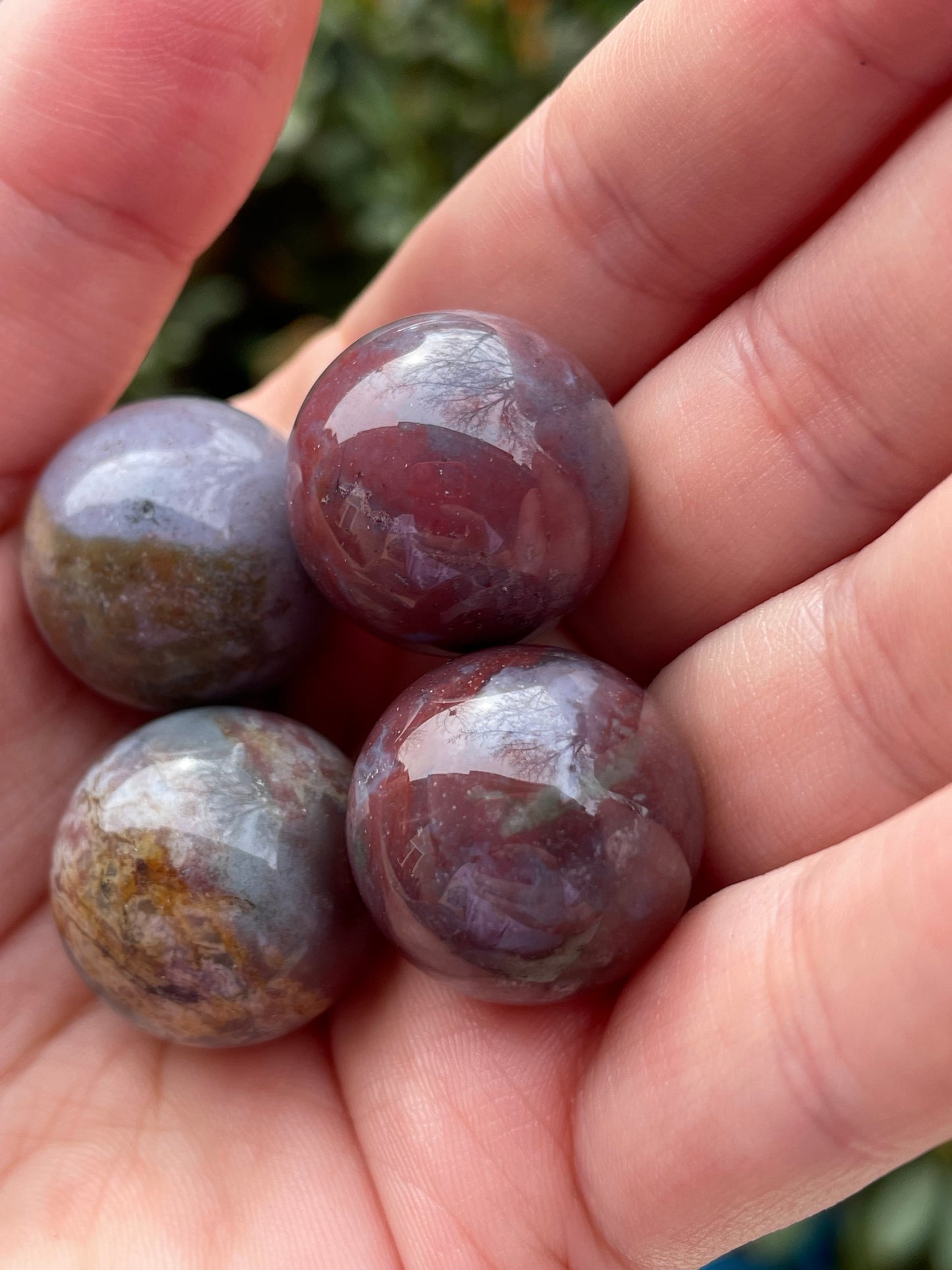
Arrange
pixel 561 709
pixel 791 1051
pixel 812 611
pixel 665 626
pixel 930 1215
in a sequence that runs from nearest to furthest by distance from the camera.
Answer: pixel 791 1051 → pixel 561 709 → pixel 812 611 → pixel 665 626 → pixel 930 1215

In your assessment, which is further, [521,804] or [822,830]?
[822,830]

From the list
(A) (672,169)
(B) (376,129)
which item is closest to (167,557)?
(A) (672,169)

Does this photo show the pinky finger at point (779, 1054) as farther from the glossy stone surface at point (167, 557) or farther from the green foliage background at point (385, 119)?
the green foliage background at point (385, 119)

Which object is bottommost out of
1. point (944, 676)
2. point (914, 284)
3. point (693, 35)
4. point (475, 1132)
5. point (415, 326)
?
point (475, 1132)

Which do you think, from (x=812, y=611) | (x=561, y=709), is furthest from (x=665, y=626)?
(x=561, y=709)

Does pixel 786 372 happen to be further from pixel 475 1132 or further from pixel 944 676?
pixel 475 1132

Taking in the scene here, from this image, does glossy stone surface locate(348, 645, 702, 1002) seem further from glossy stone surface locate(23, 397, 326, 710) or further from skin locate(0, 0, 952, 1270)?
glossy stone surface locate(23, 397, 326, 710)

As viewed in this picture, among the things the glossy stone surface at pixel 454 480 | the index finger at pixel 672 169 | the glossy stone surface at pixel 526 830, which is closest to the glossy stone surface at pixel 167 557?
the glossy stone surface at pixel 454 480
